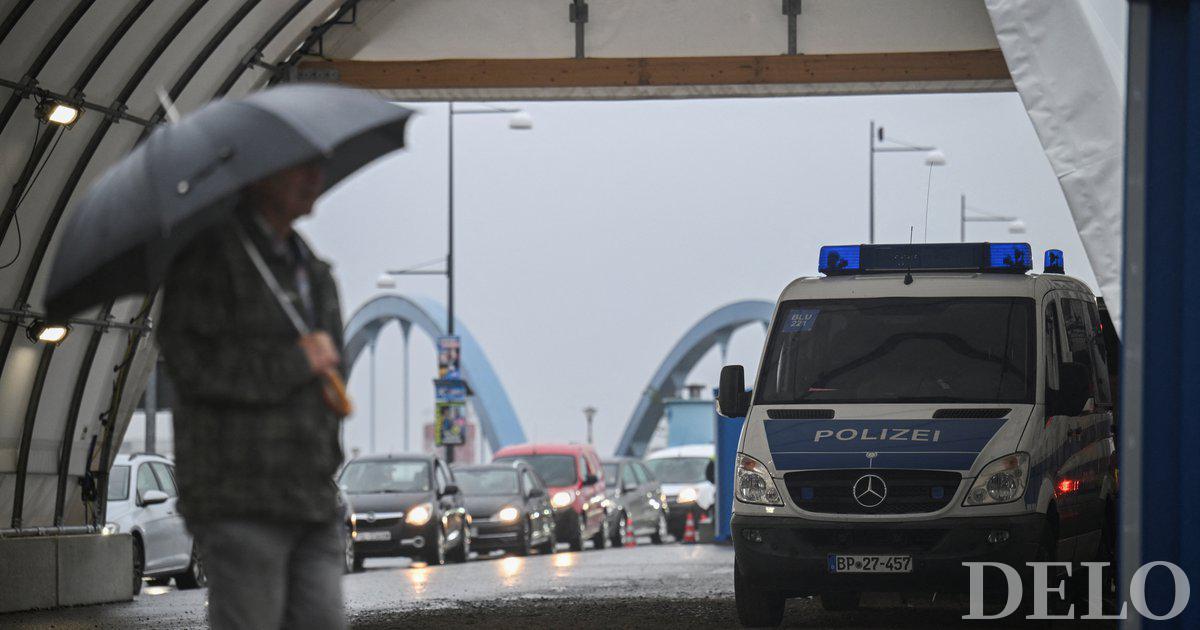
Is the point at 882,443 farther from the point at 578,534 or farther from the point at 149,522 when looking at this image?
the point at 578,534

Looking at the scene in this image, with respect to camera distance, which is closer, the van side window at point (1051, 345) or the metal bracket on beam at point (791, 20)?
the van side window at point (1051, 345)

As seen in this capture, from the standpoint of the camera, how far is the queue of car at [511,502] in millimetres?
25344

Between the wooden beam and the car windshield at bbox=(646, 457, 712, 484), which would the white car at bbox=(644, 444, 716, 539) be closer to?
the car windshield at bbox=(646, 457, 712, 484)

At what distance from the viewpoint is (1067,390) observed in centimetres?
1174

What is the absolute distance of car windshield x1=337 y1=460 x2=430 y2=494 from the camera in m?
26.1

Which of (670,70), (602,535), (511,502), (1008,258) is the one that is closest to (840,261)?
(1008,258)

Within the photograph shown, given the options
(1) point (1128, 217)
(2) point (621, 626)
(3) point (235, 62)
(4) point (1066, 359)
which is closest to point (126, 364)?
(3) point (235, 62)

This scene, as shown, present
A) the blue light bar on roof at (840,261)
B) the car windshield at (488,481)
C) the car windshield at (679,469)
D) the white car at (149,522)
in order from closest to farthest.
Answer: the blue light bar on roof at (840,261) → the white car at (149,522) → the car windshield at (488,481) → the car windshield at (679,469)

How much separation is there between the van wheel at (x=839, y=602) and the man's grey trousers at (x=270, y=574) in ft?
30.5

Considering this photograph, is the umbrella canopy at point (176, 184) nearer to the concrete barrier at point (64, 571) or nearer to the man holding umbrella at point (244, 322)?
the man holding umbrella at point (244, 322)

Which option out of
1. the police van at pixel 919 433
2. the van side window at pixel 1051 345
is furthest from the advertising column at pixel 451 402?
the van side window at pixel 1051 345

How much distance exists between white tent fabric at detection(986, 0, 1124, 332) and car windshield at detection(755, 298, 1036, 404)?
146 centimetres

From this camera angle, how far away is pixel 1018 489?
36.6 feet

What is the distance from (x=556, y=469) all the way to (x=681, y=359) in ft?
Result: 154
